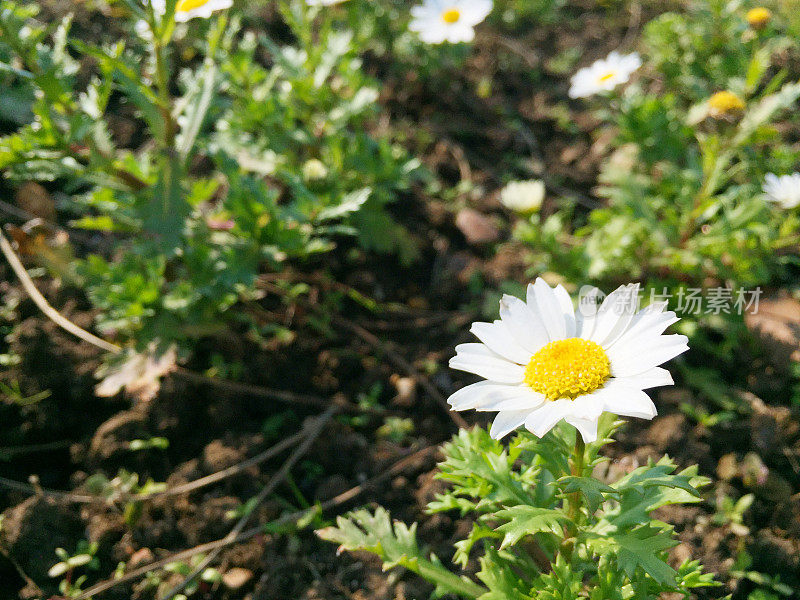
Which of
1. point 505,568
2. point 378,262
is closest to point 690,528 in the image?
point 505,568

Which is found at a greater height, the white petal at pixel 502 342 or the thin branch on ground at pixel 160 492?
the white petal at pixel 502 342

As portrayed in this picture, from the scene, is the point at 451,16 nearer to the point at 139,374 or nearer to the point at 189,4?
the point at 189,4

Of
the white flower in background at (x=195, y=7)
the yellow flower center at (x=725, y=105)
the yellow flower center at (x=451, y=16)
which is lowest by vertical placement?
the yellow flower center at (x=725, y=105)

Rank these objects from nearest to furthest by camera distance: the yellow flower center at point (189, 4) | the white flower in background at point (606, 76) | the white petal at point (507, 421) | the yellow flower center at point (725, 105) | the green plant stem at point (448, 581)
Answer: the white petal at point (507, 421)
the green plant stem at point (448, 581)
the yellow flower center at point (189, 4)
the yellow flower center at point (725, 105)
the white flower in background at point (606, 76)

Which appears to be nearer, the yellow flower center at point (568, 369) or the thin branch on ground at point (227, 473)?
the yellow flower center at point (568, 369)

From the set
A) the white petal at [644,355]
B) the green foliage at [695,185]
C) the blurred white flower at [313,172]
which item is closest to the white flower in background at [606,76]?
the green foliage at [695,185]

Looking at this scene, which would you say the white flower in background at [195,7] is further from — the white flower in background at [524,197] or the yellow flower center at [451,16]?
the yellow flower center at [451,16]

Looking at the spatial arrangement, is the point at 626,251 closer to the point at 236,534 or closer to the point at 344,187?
the point at 344,187

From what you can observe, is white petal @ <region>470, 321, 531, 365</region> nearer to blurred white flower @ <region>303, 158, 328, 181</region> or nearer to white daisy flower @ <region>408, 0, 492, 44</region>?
blurred white flower @ <region>303, 158, 328, 181</region>
